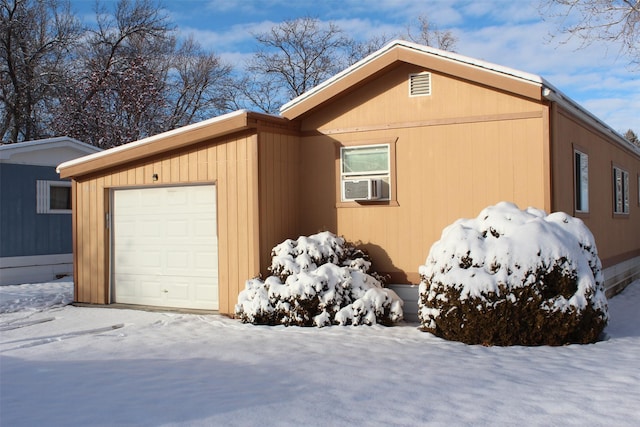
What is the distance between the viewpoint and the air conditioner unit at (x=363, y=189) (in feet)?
30.9

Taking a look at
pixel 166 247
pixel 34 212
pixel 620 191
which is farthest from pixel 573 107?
pixel 34 212

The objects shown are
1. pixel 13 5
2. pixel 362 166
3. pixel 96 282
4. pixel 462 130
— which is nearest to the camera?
pixel 462 130

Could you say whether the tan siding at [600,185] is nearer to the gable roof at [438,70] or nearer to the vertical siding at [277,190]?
the gable roof at [438,70]

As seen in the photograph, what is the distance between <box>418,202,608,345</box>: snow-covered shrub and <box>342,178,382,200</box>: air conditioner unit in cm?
219

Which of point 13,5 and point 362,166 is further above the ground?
point 13,5

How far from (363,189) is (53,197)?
9.03 meters

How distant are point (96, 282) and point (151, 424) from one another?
289 inches

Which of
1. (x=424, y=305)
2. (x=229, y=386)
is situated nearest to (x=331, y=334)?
(x=424, y=305)

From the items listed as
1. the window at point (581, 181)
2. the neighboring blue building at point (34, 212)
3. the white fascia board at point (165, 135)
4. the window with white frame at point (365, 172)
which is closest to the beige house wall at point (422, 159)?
the window with white frame at point (365, 172)

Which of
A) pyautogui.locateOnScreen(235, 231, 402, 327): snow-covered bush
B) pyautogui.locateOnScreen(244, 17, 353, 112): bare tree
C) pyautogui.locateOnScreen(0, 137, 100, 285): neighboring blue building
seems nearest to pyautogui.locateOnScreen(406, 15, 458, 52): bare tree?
pyautogui.locateOnScreen(244, 17, 353, 112): bare tree

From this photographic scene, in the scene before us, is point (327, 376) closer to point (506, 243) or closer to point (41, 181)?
point (506, 243)

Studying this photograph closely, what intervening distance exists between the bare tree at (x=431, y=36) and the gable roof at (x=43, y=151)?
807 inches

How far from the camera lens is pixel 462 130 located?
9.11 metres

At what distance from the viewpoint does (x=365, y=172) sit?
32.1ft
